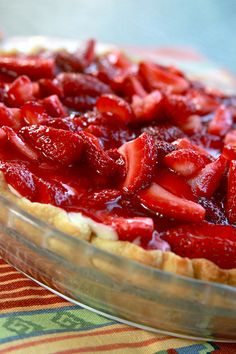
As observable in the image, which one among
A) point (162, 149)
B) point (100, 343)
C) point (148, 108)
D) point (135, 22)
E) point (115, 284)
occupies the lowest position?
point (100, 343)

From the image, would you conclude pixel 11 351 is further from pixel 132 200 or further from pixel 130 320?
pixel 132 200

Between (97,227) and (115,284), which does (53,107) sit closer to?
(97,227)

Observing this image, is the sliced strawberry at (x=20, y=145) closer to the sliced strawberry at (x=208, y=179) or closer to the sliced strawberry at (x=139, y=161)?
the sliced strawberry at (x=139, y=161)

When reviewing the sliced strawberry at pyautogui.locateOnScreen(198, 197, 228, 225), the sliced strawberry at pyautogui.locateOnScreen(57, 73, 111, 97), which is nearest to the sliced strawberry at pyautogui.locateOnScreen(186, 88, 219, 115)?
the sliced strawberry at pyautogui.locateOnScreen(57, 73, 111, 97)

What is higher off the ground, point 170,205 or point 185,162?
point 185,162

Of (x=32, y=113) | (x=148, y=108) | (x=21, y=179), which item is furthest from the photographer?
(x=148, y=108)

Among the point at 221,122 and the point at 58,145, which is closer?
the point at 58,145

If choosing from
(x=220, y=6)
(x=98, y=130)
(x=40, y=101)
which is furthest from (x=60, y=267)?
(x=220, y=6)

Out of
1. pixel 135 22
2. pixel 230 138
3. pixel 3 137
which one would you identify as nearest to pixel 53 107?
pixel 3 137
